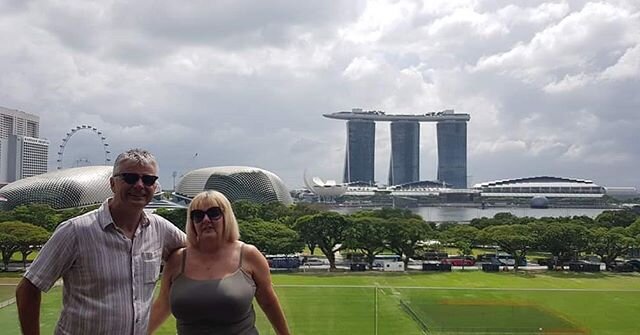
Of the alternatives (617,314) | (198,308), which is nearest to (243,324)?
(198,308)

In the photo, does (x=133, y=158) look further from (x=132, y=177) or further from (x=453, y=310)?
(x=453, y=310)

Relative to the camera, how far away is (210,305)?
7.42ft

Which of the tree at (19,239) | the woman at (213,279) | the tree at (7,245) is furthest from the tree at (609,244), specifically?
the woman at (213,279)

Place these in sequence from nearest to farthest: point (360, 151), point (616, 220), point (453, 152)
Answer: point (616, 220), point (360, 151), point (453, 152)

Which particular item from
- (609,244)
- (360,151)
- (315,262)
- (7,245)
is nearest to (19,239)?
(7,245)

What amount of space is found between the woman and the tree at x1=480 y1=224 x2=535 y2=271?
1047 inches

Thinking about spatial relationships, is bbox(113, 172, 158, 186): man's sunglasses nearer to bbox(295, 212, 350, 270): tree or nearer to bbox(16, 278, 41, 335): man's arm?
bbox(16, 278, 41, 335): man's arm

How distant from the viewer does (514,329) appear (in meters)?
7.32

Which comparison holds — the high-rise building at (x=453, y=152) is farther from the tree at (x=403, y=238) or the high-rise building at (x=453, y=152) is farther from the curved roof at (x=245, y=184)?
the tree at (x=403, y=238)

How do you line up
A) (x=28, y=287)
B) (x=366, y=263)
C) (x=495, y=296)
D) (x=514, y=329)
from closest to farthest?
1. (x=28, y=287)
2. (x=495, y=296)
3. (x=514, y=329)
4. (x=366, y=263)

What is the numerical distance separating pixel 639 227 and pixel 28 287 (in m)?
34.8

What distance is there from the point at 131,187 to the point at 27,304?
55cm

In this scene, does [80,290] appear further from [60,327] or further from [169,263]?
[169,263]

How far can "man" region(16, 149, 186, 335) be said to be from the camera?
7.14 ft
